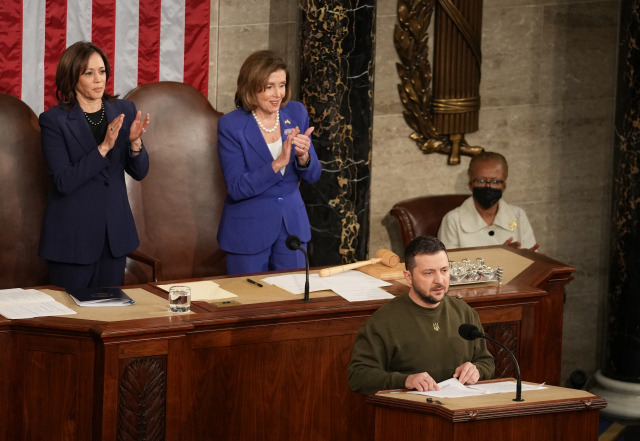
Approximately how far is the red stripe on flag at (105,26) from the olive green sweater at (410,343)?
3.30 meters

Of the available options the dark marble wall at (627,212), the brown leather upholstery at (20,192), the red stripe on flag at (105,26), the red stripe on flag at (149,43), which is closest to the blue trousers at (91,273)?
the brown leather upholstery at (20,192)

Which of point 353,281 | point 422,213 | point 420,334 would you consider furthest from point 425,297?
point 422,213

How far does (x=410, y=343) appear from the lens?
449cm

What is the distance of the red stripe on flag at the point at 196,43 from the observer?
7355 millimetres

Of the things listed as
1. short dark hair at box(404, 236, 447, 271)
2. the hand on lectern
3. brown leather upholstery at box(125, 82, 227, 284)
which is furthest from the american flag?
the hand on lectern

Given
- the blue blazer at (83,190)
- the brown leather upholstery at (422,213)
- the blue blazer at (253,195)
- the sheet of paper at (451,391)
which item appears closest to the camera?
the sheet of paper at (451,391)

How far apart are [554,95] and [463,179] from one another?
0.97 meters

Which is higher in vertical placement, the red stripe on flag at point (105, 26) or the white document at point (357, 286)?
the red stripe on flag at point (105, 26)

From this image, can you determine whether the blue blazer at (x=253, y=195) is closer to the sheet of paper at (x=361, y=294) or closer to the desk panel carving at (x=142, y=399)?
the sheet of paper at (x=361, y=294)

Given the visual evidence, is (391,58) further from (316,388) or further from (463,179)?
(316,388)

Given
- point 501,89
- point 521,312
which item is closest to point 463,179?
point 501,89

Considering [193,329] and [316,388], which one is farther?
[316,388]

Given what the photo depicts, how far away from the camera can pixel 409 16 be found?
794cm

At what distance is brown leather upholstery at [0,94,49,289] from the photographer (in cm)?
658
